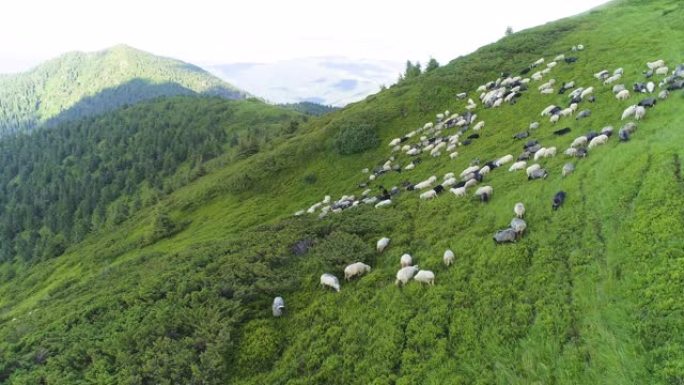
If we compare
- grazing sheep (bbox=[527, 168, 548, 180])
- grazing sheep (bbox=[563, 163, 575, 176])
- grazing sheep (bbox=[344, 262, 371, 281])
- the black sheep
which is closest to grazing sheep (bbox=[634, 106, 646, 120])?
the black sheep

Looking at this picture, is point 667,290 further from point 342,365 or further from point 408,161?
point 408,161

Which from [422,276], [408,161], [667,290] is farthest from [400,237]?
[408,161]

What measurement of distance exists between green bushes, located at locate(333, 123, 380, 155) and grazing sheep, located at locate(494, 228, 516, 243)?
35158mm

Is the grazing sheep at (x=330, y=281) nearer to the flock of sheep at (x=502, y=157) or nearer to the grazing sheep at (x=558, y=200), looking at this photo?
the flock of sheep at (x=502, y=157)

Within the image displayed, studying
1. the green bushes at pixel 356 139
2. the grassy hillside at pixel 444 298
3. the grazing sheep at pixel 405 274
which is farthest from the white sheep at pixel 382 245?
the green bushes at pixel 356 139

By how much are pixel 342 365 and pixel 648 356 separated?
983cm

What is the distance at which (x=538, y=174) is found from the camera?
23.0 meters

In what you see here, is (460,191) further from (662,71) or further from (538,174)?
(662,71)

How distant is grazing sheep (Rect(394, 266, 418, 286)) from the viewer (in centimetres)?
1897

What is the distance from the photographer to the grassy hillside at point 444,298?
42.0 feet

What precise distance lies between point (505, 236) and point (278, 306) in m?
11.3

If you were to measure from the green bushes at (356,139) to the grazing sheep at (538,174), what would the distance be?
3056 centimetres

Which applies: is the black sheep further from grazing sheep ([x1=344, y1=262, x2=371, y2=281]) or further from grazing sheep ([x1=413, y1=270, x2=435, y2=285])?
grazing sheep ([x1=344, y1=262, x2=371, y2=281])

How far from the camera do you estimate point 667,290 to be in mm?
12344
